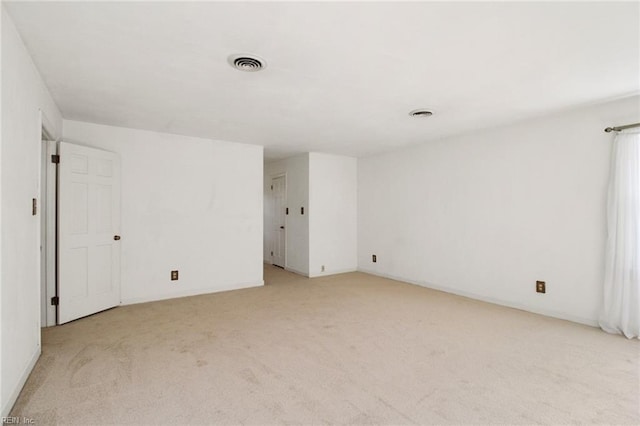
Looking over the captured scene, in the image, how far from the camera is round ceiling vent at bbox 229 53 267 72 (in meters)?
2.26

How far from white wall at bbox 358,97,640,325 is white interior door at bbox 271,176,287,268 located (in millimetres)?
2107

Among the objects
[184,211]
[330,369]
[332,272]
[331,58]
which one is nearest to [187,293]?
[184,211]

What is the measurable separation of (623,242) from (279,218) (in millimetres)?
5310

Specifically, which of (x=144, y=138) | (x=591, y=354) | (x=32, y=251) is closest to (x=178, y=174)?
(x=144, y=138)

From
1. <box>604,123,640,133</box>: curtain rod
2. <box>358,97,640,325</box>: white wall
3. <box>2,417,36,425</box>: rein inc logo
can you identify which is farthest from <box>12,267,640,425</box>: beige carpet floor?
<box>604,123,640,133</box>: curtain rod

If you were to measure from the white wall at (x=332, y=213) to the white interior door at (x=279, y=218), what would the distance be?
91cm

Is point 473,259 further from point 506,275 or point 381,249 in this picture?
point 381,249

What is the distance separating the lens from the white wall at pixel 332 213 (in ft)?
19.1

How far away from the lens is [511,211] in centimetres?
402

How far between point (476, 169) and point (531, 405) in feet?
10.2

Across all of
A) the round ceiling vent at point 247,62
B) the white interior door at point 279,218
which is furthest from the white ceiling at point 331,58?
the white interior door at point 279,218

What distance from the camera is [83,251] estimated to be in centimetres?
360

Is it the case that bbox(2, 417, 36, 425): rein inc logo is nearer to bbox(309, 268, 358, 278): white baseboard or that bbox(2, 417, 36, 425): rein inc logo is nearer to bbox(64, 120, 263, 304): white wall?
bbox(64, 120, 263, 304): white wall

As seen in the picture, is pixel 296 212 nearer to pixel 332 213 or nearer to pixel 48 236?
pixel 332 213
